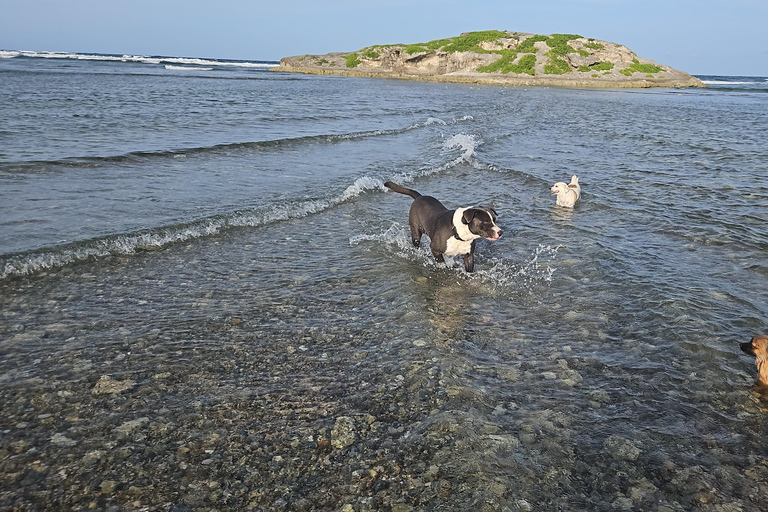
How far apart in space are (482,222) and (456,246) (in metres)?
0.51

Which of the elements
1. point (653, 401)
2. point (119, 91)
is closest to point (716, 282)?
point (653, 401)

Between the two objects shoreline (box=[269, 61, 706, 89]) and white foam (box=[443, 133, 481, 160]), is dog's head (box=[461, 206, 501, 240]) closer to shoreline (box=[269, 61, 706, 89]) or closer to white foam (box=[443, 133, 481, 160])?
white foam (box=[443, 133, 481, 160])

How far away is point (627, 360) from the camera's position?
477cm

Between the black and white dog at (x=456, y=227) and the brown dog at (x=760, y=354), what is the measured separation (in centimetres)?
290

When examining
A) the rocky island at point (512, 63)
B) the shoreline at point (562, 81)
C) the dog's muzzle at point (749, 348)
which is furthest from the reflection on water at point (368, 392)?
the rocky island at point (512, 63)

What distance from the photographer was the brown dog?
4.29 meters

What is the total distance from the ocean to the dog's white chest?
0.39 meters

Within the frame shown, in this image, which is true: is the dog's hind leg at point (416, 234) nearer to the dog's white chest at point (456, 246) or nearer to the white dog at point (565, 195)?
the dog's white chest at point (456, 246)

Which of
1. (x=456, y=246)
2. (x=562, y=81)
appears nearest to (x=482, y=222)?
(x=456, y=246)

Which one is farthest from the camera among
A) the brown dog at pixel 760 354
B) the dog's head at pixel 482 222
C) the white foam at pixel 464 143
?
the white foam at pixel 464 143

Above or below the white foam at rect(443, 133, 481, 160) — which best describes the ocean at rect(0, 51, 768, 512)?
below

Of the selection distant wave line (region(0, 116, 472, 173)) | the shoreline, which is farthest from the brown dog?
the shoreline

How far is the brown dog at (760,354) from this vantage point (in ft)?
14.1

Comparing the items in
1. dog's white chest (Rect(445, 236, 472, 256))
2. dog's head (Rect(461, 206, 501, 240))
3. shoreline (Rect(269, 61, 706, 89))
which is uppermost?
shoreline (Rect(269, 61, 706, 89))
